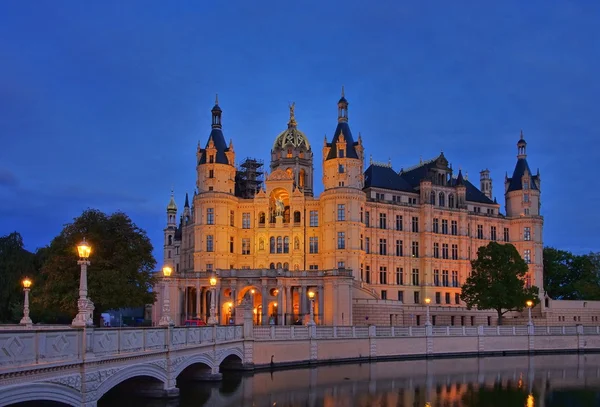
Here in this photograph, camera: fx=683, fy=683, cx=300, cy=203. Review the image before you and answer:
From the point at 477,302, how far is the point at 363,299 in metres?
12.8

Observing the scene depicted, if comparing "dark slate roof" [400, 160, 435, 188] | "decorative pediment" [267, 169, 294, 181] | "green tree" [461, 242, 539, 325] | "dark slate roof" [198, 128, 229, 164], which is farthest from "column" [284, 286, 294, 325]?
"dark slate roof" [400, 160, 435, 188]

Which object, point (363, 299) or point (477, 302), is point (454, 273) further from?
point (363, 299)

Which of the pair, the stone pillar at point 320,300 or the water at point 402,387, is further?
the stone pillar at point 320,300

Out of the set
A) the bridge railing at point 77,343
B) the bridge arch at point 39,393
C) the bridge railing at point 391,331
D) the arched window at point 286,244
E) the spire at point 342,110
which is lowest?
the bridge railing at point 391,331

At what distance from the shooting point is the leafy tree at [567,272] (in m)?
98.9

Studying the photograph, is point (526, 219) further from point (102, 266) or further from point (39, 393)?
point (39, 393)

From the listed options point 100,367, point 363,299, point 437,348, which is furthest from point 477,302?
point 100,367

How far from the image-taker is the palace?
70.6m

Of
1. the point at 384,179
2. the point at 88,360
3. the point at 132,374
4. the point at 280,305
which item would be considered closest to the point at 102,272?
the point at 132,374

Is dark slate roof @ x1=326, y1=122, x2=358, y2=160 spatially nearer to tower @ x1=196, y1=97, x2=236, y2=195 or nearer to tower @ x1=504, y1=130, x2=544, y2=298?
tower @ x1=196, y1=97, x2=236, y2=195

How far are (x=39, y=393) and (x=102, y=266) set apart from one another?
30.4 metres

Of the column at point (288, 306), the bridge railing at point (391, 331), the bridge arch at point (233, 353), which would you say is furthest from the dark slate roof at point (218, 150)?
the bridge arch at point (233, 353)

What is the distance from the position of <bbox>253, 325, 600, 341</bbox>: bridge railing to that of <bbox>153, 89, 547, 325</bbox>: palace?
10974mm

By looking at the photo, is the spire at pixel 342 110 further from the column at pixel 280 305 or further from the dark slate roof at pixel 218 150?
the column at pixel 280 305
